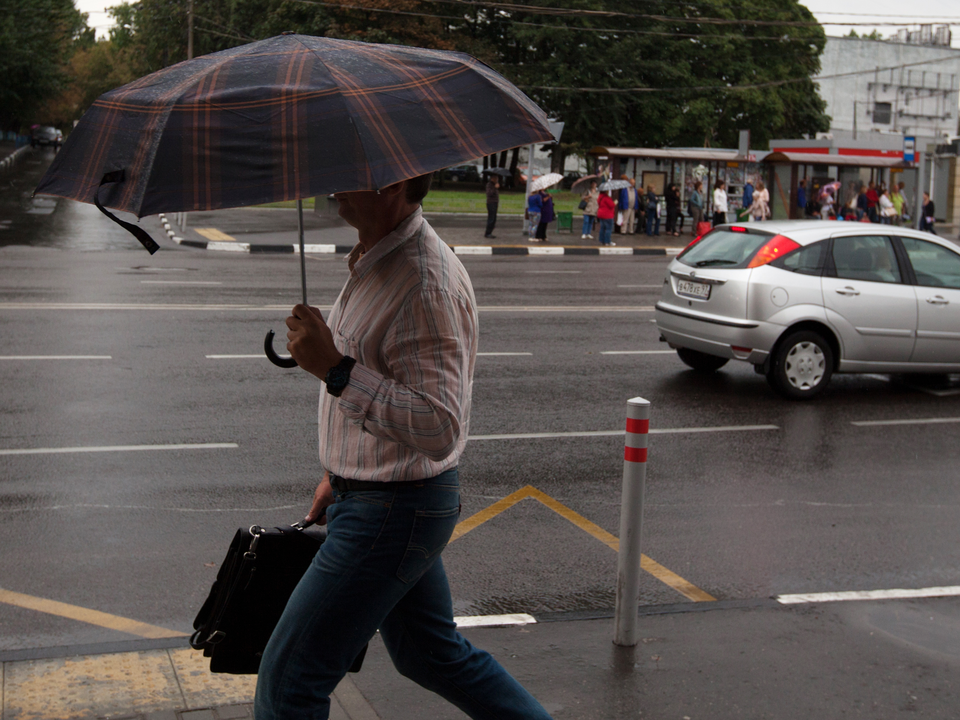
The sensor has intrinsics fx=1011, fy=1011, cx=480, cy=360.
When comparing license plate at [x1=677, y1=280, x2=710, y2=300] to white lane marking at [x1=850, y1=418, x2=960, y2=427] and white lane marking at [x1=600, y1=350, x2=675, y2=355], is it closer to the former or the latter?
white lane marking at [x1=600, y1=350, x2=675, y2=355]

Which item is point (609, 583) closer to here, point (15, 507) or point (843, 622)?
point (843, 622)

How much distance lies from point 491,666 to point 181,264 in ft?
60.1

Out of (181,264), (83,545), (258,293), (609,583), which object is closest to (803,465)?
(609,583)

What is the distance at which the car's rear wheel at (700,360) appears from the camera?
10688mm

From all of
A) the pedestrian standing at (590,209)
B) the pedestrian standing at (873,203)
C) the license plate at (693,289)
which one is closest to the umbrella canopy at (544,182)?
the pedestrian standing at (590,209)

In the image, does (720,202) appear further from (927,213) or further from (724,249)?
(724,249)

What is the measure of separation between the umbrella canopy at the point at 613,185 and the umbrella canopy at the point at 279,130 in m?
26.1

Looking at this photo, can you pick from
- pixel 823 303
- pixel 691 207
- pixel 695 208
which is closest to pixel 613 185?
pixel 695 208

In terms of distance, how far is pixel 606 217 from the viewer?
2759 centimetres

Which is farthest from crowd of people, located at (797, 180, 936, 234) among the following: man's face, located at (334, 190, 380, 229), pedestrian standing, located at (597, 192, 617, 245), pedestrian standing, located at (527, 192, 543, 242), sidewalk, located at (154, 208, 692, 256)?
man's face, located at (334, 190, 380, 229)

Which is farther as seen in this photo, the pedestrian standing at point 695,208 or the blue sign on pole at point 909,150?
the blue sign on pole at point 909,150

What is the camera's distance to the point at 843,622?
4.60 m

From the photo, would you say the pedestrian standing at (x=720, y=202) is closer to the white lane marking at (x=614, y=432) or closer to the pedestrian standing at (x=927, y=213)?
the pedestrian standing at (x=927, y=213)

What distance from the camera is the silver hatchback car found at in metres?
9.44
